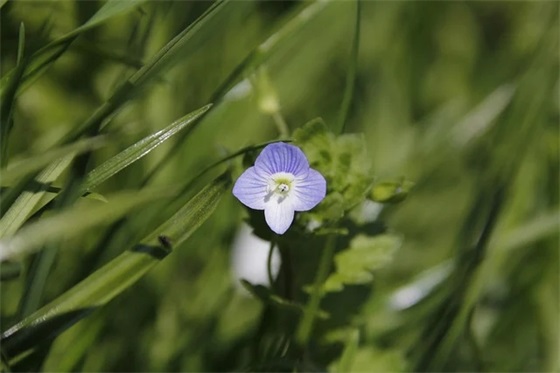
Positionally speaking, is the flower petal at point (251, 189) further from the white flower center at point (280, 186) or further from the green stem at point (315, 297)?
the green stem at point (315, 297)

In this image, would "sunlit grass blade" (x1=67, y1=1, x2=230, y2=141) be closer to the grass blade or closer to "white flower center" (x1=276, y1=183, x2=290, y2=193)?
the grass blade

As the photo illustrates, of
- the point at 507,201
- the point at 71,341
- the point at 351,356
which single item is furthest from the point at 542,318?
the point at 71,341

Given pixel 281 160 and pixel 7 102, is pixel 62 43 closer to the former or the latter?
pixel 7 102

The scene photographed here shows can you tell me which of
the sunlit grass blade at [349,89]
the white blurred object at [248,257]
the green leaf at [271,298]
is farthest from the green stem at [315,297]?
the white blurred object at [248,257]

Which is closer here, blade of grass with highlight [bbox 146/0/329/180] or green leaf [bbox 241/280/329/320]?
green leaf [bbox 241/280/329/320]

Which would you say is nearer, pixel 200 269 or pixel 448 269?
pixel 448 269

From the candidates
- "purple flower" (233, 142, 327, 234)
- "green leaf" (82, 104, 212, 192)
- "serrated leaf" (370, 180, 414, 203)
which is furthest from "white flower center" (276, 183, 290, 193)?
"serrated leaf" (370, 180, 414, 203)

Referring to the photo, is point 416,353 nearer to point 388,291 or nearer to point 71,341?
point 388,291
